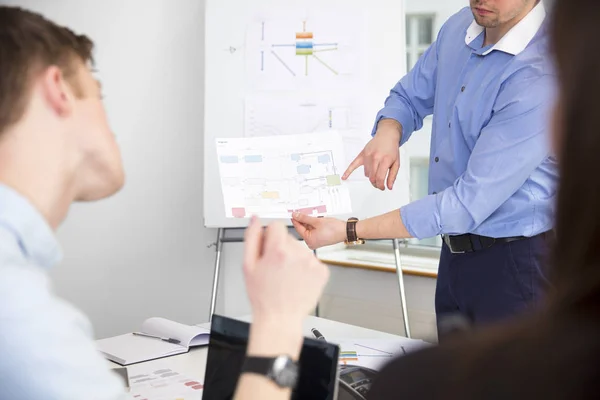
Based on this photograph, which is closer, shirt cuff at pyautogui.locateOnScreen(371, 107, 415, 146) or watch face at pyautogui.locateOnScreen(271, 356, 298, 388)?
watch face at pyautogui.locateOnScreen(271, 356, 298, 388)

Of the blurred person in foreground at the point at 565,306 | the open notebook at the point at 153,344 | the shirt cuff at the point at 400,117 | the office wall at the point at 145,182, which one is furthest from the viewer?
the office wall at the point at 145,182

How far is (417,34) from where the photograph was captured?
369cm

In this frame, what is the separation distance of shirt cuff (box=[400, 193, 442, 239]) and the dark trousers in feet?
0.56

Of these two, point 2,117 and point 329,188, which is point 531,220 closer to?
point 329,188

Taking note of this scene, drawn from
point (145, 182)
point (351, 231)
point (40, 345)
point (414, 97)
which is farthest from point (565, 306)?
point (145, 182)

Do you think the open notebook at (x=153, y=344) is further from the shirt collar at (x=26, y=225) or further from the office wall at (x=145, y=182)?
the office wall at (x=145, y=182)

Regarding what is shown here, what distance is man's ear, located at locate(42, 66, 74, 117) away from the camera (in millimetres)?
1002

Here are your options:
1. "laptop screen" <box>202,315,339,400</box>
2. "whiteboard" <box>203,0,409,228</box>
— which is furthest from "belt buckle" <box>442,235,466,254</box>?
"whiteboard" <box>203,0,409,228</box>

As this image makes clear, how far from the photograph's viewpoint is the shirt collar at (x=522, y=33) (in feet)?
6.31

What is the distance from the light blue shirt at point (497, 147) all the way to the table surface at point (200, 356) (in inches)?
13.6

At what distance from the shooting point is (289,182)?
7.44 ft

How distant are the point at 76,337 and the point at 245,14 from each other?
2653mm

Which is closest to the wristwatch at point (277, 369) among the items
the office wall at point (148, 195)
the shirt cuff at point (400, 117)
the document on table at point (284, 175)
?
the document on table at point (284, 175)

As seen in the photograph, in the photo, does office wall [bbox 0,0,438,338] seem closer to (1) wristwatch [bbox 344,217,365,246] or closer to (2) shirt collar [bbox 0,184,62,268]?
(1) wristwatch [bbox 344,217,365,246]
